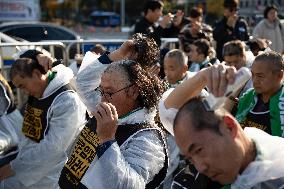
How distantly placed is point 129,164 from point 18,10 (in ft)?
44.7

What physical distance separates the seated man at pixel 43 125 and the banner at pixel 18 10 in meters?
11.5

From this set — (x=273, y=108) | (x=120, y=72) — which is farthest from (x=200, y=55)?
(x=120, y=72)

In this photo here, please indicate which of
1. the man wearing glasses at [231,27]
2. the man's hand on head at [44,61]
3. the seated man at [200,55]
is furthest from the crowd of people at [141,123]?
the man wearing glasses at [231,27]

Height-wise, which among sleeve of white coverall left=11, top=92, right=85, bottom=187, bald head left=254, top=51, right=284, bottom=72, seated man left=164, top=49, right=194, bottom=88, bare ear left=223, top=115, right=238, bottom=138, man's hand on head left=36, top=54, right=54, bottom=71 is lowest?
sleeve of white coverall left=11, top=92, right=85, bottom=187

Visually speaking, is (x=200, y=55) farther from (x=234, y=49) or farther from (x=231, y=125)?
(x=231, y=125)

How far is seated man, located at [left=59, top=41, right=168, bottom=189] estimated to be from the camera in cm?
233

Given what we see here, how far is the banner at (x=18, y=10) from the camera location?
15063mm

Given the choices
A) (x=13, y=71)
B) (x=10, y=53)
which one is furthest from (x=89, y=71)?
(x=10, y=53)

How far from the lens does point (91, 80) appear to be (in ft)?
11.8

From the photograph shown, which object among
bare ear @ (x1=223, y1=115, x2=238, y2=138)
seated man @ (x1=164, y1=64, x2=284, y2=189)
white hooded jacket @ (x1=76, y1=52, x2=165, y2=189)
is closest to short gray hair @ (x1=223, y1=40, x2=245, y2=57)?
white hooded jacket @ (x1=76, y1=52, x2=165, y2=189)

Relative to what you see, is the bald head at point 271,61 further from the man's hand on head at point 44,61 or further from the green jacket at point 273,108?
the man's hand on head at point 44,61

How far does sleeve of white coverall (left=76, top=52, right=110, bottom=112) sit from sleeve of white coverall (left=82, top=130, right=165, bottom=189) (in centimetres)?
105

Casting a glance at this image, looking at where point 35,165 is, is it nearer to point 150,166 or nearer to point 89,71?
point 89,71

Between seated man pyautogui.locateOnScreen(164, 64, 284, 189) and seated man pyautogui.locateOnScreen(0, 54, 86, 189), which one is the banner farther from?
seated man pyautogui.locateOnScreen(164, 64, 284, 189)
